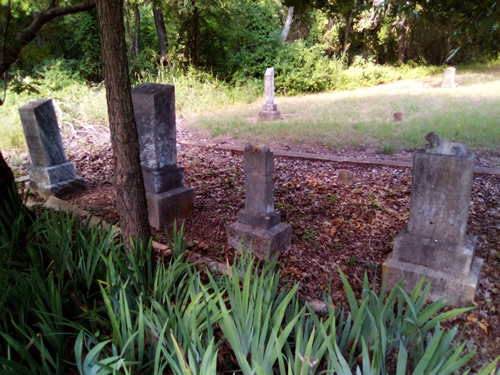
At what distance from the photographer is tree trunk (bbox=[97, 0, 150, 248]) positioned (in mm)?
2301

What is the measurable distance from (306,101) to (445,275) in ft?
35.9

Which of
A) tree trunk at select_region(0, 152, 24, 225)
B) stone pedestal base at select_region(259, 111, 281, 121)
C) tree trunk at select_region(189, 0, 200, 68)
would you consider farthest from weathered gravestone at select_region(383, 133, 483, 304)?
tree trunk at select_region(189, 0, 200, 68)

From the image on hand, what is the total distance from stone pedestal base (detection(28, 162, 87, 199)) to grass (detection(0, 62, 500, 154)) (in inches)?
120

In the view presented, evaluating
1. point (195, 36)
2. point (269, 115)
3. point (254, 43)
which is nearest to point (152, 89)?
point (269, 115)

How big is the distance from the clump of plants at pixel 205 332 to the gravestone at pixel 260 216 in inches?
45.3

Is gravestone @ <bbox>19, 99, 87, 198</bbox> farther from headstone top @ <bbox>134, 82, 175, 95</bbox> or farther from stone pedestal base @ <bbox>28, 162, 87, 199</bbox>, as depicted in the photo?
headstone top @ <bbox>134, 82, 175, 95</bbox>

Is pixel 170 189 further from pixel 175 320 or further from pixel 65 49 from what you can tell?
pixel 65 49

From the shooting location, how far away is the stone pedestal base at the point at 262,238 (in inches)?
133

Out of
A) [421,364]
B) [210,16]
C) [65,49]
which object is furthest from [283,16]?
[421,364]

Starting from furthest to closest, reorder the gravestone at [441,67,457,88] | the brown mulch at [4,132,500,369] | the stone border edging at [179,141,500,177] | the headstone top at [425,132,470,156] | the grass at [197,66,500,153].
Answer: the gravestone at [441,67,457,88]
the grass at [197,66,500,153]
the stone border edging at [179,141,500,177]
the brown mulch at [4,132,500,369]
the headstone top at [425,132,470,156]

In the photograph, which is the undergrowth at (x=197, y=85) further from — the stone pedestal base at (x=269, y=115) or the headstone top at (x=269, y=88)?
the headstone top at (x=269, y=88)

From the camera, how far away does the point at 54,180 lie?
16.6 feet

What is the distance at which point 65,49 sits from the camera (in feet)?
48.3

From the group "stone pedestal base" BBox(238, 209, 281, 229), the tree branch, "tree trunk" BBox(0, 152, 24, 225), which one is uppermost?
the tree branch
